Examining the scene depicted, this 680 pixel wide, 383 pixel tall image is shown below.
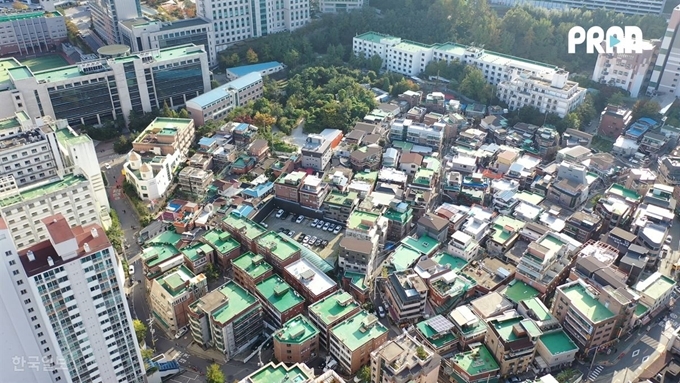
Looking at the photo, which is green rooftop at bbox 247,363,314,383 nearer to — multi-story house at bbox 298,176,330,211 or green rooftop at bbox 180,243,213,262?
green rooftop at bbox 180,243,213,262

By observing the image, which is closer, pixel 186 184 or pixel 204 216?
pixel 204 216

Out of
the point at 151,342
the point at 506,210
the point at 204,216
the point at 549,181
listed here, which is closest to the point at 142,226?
the point at 204,216

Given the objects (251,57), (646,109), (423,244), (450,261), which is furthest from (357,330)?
(251,57)

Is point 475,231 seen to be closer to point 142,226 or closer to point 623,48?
point 142,226

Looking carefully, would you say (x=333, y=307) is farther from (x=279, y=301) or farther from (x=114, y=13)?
(x=114, y=13)

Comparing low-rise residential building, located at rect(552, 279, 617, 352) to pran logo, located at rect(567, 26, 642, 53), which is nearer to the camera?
low-rise residential building, located at rect(552, 279, 617, 352)

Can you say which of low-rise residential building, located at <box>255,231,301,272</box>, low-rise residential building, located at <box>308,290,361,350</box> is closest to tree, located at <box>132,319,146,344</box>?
low-rise residential building, located at <box>255,231,301,272</box>
